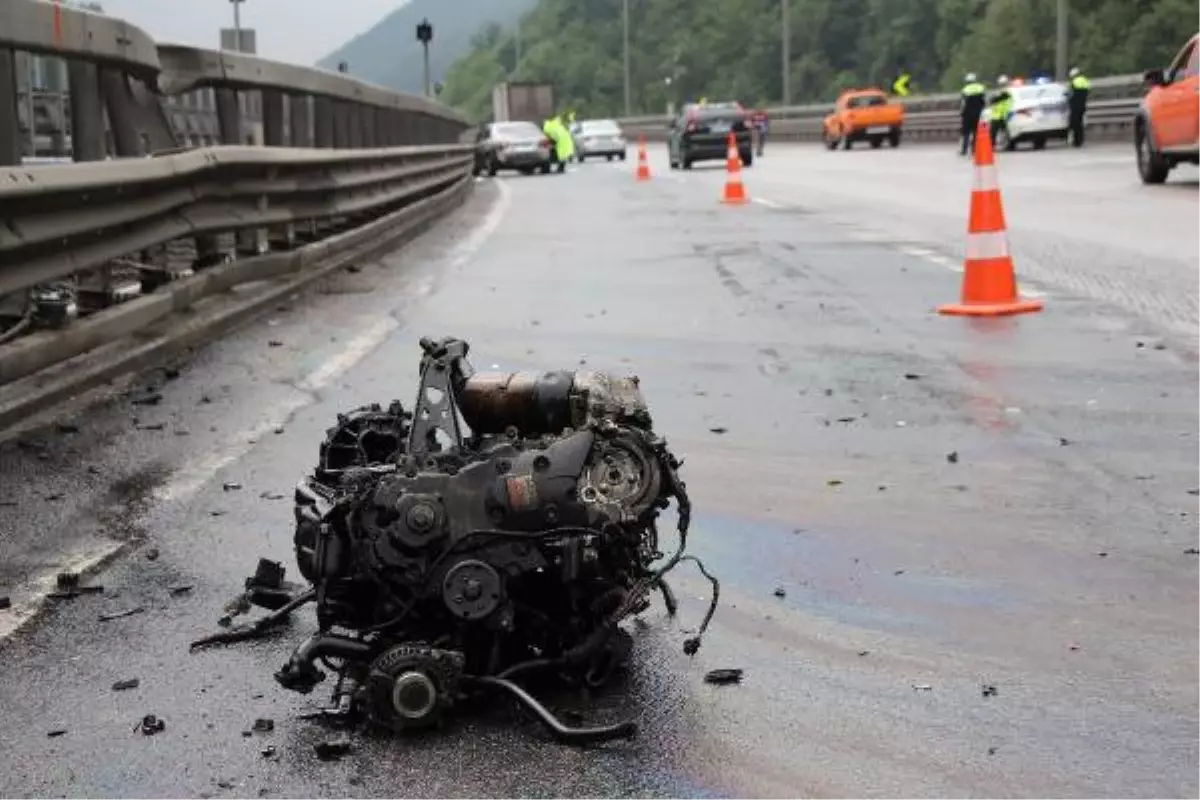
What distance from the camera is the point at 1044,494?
216 inches

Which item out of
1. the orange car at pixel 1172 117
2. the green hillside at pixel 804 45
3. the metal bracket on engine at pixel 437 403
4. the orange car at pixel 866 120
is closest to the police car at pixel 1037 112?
the orange car at pixel 866 120

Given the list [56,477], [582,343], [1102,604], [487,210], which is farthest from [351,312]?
[487,210]

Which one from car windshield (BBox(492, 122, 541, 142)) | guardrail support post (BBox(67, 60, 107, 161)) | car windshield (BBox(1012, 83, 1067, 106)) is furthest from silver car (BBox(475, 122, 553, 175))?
guardrail support post (BBox(67, 60, 107, 161))

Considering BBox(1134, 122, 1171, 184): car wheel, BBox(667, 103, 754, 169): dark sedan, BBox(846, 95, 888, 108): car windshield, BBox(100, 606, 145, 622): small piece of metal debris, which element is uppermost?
BBox(846, 95, 888, 108): car windshield

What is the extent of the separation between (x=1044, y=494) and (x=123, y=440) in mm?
3575

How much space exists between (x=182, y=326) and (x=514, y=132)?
38801 mm

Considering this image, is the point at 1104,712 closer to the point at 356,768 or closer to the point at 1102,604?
the point at 1102,604

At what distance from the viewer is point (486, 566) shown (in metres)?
3.53

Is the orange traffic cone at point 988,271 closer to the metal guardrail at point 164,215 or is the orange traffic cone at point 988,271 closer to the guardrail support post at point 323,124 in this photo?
the metal guardrail at point 164,215

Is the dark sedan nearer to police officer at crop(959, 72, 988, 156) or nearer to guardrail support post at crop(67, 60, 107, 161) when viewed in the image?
police officer at crop(959, 72, 988, 156)

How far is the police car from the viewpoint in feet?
131

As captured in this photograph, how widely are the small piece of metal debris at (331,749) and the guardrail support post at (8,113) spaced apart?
483cm

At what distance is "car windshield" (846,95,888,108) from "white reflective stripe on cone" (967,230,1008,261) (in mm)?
43778

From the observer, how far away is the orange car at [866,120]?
52.5 meters
